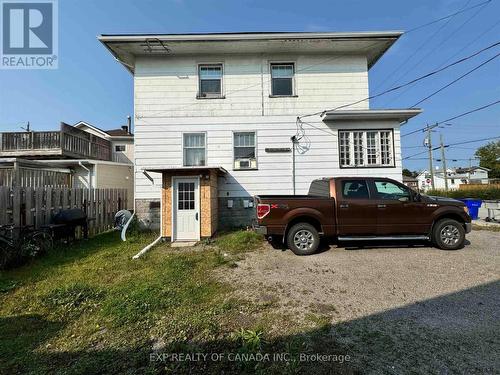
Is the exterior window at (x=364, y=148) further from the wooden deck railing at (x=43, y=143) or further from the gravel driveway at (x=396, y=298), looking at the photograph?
the wooden deck railing at (x=43, y=143)

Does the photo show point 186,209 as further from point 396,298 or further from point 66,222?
point 396,298

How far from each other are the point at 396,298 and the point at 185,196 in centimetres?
686

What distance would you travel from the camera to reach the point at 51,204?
26.7 feet

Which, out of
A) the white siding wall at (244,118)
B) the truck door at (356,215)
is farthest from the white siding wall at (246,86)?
the truck door at (356,215)

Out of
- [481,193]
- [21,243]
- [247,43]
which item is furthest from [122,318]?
[481,193]

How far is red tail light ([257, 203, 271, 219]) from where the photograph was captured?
6598 mm

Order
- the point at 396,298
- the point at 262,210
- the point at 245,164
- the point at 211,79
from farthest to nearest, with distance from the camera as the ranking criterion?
1. the point at 211,79
2. the point at 245,164
3. the point at 262,210
4. the point at 396,298

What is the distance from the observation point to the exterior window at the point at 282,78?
1105cm

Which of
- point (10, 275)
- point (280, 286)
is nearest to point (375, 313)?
point (280, 286)

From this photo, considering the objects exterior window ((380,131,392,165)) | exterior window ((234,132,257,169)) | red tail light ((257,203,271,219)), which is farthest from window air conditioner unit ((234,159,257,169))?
exterior window ((380,131,392,165))

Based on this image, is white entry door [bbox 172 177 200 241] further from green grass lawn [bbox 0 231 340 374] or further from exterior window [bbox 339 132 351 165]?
exterior window [bbox 339 132 351 165]

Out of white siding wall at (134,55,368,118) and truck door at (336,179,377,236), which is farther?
white siding wall at (134,55,368,118)

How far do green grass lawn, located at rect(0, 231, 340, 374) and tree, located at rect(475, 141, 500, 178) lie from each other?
71417 millimetres

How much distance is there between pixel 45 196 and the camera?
7859mm
